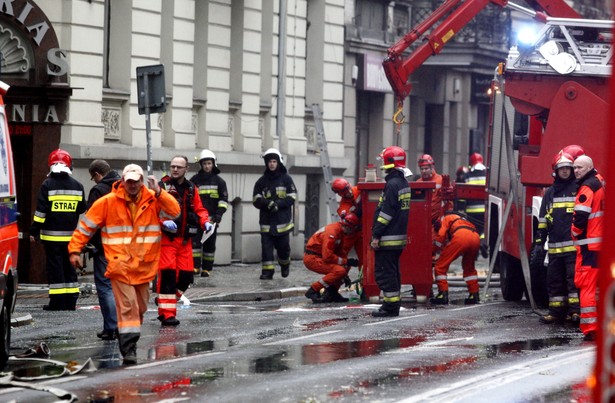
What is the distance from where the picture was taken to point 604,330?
18.3 feet

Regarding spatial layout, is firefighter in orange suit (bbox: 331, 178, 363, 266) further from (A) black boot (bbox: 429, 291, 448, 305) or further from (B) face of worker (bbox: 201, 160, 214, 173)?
(B) face of worker (bbox: 201, 160, 214, 173)

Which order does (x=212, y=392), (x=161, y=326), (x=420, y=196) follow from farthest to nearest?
1. (x=420, y=196)
2. (x=161, y=326)
3. (x=212, y=392)

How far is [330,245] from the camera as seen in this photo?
744 inches

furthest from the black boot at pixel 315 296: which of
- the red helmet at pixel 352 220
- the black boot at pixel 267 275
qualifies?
the black boot at pixel 267 275

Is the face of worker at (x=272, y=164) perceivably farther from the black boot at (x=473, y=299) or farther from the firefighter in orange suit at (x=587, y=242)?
the firefighter in orange suit at (x=587, y=242)

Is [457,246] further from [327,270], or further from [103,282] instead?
[103,282]

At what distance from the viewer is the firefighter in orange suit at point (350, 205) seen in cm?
1878

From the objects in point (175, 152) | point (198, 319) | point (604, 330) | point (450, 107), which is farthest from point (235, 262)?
point (604, 330)

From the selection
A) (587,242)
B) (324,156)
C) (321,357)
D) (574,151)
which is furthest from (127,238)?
(324,156)

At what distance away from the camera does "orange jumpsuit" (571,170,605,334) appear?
46.9 feet

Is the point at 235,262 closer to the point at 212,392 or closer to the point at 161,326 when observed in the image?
the point at 161,326

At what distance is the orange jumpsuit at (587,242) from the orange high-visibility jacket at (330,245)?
4770 mm

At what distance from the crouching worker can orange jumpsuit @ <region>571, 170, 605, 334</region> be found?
4655 mm

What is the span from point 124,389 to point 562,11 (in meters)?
12.4
